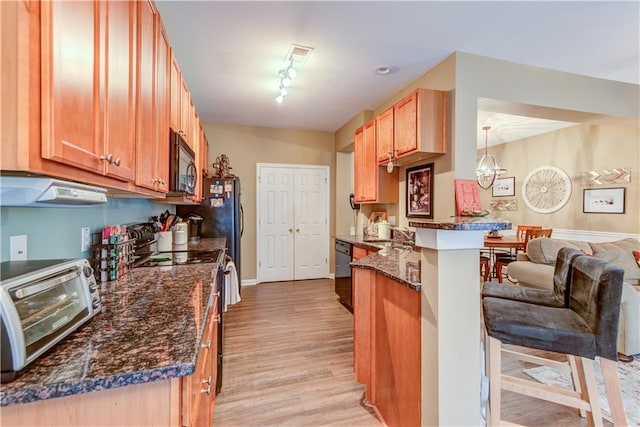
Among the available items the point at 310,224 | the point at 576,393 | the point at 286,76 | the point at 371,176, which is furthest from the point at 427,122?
the point at 310,224

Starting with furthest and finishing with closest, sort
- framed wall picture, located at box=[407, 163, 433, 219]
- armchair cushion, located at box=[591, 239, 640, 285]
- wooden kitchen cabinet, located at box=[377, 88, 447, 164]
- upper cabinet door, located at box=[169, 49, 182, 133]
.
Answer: armchair cushion, located at box=[591, 239, 640, 285] < framed wall picture, located at box=[407, 163, 433, 219] < wooden kitchen cabinet, located at box=[377, 88, 447, 164] < upper cabinet door, located at box=[169, 49, 182, 133]

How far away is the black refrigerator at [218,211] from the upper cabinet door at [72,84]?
9.67ft

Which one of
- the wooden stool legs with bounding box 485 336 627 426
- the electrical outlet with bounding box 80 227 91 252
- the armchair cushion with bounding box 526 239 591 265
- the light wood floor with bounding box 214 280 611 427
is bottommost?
the light wood floor with bounding box 214 280 611 427

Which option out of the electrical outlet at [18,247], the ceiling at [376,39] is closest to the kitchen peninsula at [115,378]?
the electrical outlet at [18,247]

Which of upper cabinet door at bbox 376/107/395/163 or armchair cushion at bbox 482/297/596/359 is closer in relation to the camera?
armchair cushion at bbox 482/297/596/359

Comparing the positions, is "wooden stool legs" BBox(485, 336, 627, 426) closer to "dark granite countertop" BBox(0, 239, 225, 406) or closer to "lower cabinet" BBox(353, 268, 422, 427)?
"lower cabinet" BBox(353, 268, 422, 427)

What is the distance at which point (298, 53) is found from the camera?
269 centimetres

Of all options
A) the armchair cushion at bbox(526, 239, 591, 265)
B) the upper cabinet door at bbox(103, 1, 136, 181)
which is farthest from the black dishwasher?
the upper cabinet door at bbox(103, 1, 136, 181)

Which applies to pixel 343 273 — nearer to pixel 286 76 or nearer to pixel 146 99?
pixel 286 76

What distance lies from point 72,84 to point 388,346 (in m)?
1.89

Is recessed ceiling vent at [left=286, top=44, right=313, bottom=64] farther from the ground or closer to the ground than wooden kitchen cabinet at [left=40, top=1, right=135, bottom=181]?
farther from the ground

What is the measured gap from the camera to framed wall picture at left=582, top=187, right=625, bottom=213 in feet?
15.0

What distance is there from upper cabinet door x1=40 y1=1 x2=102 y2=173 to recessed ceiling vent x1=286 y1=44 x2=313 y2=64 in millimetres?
1889

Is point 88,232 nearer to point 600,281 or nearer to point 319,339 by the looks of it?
point 319,339
